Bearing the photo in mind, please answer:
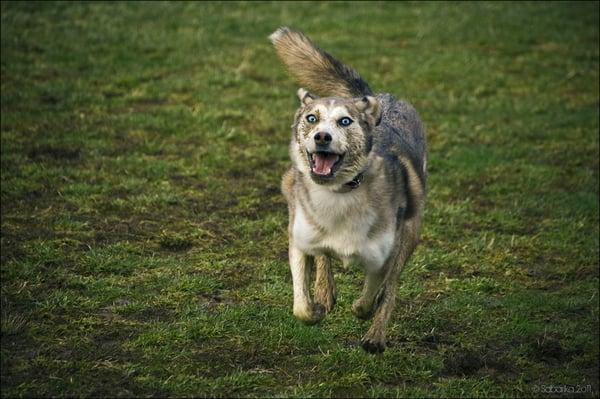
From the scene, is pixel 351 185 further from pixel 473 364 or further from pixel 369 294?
pixel 473 364

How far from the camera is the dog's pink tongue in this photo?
523 centimetres

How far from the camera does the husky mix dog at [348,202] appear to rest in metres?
5.31

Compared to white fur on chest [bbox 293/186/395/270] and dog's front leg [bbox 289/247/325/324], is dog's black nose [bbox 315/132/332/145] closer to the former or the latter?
white fur on chest [bbox 293/186/395/270]

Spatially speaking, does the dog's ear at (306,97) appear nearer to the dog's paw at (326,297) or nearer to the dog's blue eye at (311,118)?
the dog's blue eye at (311,118)

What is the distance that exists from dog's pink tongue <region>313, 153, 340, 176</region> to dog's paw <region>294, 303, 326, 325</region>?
1019 mm

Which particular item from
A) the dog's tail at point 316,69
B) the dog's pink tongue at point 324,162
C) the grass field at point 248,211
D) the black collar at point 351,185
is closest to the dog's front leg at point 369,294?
the grass field at point 248,211

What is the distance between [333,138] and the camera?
16.9 feet

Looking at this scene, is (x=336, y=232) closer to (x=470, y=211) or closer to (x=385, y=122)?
(x=385, y=122)

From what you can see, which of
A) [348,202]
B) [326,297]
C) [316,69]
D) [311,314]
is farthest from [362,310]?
[316,69]

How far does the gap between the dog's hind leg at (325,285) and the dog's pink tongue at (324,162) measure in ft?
3.07

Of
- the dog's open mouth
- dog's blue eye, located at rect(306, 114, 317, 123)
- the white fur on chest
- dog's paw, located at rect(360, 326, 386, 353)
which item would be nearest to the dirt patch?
dog's paw, located at rect(360, 326, 386, 353)

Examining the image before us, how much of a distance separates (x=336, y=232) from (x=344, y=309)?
4.81ft

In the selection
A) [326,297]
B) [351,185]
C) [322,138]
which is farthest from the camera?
[326,297]

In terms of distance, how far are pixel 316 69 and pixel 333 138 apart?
170 cm
